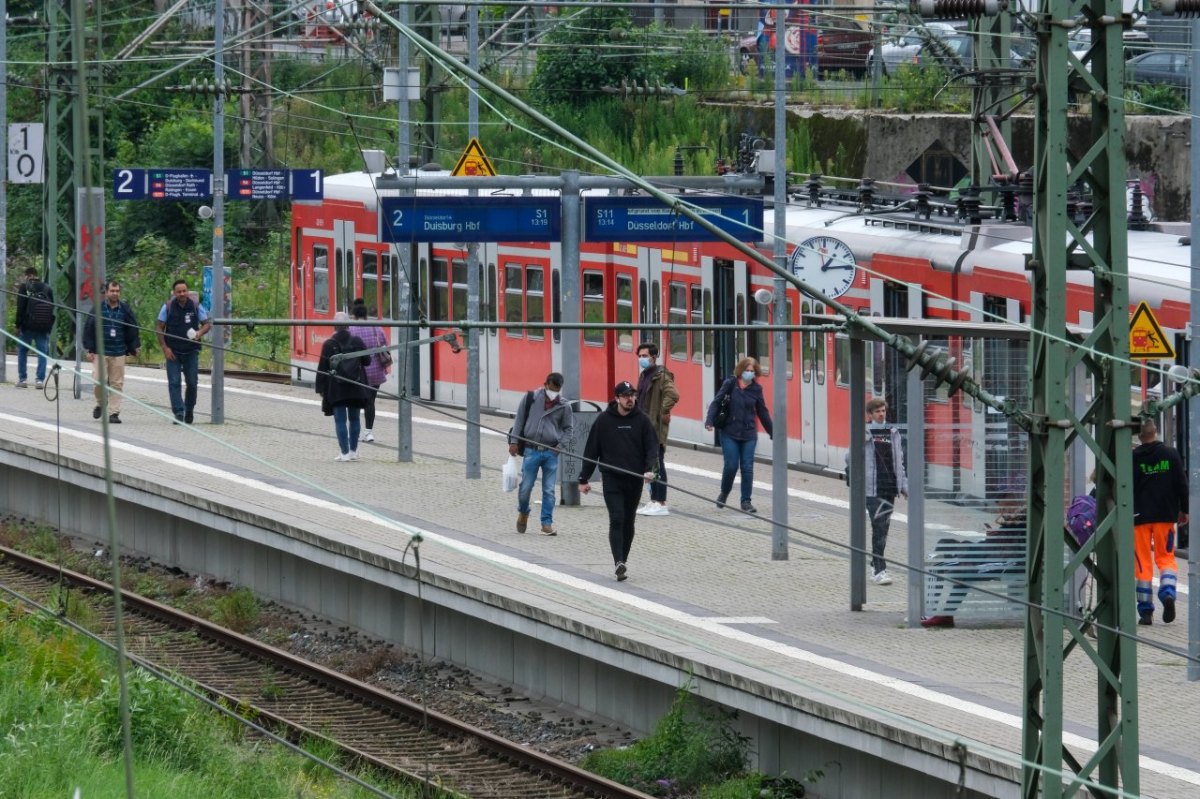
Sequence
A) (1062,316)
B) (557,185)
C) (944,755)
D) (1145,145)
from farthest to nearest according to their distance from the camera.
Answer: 1. (1145,145)
2. (557,185)
3. (944,755)
4. (1062,316)

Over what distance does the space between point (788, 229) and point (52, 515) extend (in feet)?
28.7

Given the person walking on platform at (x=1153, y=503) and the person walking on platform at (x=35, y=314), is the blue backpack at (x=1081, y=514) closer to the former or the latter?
the person walking on platform at (x=1153, y=503)

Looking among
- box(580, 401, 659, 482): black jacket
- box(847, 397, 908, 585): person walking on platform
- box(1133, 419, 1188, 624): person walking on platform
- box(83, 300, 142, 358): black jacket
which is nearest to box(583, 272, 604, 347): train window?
box(83, 300, 142, 358): black jacket

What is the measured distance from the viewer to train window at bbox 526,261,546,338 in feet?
89.8

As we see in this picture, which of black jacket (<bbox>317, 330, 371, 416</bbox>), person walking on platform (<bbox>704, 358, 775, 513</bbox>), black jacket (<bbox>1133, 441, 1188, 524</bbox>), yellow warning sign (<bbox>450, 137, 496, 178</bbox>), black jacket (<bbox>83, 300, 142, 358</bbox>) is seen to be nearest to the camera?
black jacket (<bbox>1133, 441, 1188, 524</bbox>)

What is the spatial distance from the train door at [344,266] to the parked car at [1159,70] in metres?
13.8

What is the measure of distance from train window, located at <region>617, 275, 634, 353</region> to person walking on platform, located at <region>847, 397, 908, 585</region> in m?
9.59

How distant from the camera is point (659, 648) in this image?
1345 cm

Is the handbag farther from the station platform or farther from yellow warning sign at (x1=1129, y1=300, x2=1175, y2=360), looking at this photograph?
yellow warning sign at (x1=1129, y1=300, x2=1175, y2=360)

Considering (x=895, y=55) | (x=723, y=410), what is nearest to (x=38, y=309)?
(x=723, y=410)

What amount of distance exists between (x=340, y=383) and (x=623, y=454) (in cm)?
622

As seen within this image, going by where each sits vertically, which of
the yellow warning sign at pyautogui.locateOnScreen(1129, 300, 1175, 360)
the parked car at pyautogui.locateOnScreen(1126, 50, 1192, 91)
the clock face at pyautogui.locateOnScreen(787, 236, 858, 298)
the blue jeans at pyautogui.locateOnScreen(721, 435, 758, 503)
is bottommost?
the blue jeans at pyautogui.locateOnScreen(721, 435, 758, 503)

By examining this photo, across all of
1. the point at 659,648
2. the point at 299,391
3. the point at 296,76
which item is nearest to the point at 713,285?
the point at 299,391

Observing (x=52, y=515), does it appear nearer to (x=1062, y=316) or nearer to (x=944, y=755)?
(x=944, y=755)
